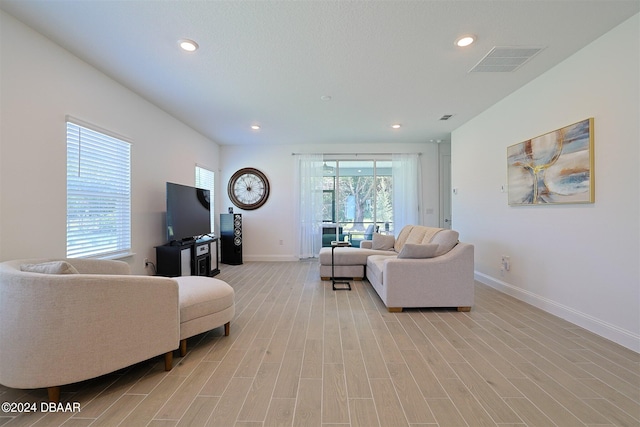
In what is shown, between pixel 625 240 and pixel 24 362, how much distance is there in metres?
4.23

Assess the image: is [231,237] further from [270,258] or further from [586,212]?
[586,212]

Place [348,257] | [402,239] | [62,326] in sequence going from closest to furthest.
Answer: [62,326], [348,257], [402,239]

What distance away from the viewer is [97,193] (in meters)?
3.05

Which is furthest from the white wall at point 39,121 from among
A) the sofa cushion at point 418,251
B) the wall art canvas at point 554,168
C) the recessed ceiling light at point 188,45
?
the wall art canvas at point 554,168

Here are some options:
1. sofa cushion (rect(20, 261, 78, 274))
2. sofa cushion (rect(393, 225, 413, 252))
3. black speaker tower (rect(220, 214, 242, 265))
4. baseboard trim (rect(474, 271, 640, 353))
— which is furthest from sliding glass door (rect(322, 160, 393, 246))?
sofa cushion (rect(20, 261, 78, 274))

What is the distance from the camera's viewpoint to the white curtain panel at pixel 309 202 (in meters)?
6.41

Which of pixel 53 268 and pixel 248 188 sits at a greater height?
pixel 248 188

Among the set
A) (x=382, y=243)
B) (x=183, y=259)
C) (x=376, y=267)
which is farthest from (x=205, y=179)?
(x=376, y=267)

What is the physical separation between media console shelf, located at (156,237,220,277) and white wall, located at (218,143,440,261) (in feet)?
6.00

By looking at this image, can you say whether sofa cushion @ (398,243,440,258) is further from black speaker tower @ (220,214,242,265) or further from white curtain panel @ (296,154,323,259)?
black speaker tower @ (220,214,242,265)

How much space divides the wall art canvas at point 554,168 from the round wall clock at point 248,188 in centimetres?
466

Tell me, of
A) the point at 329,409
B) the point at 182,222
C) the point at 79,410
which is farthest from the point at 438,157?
the point at 79,410

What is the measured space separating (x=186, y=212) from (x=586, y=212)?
4.74m

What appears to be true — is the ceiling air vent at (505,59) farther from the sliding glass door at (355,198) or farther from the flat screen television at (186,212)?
the flat screen television at (186,212)
